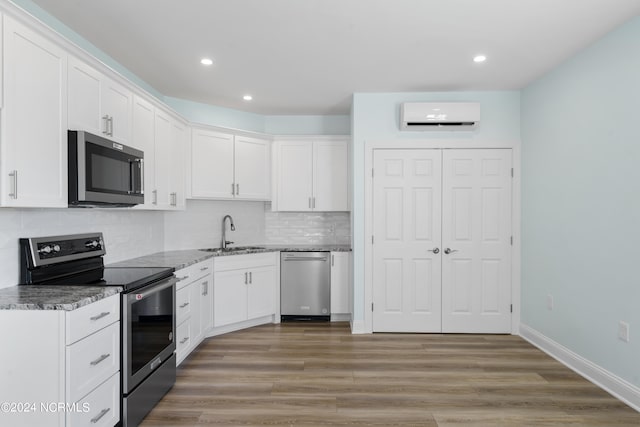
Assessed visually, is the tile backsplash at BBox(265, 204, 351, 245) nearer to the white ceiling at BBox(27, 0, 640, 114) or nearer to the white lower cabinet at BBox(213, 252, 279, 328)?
the white lower cabinet at BBox(213, 252, 279, 328)

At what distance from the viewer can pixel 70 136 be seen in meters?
2.19

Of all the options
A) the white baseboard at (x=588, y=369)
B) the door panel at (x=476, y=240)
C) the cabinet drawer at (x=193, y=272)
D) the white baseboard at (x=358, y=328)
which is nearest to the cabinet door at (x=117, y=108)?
the cabinet drawer at (x=193, y=272)

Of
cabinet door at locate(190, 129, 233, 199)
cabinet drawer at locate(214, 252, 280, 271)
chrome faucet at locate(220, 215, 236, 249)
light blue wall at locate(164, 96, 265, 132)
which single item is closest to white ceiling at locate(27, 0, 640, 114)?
light blue wall at locate(164, 96, 265, 132)

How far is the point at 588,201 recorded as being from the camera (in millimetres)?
2969

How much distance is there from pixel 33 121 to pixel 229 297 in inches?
99.3

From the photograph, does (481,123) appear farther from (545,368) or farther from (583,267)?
(545,368)

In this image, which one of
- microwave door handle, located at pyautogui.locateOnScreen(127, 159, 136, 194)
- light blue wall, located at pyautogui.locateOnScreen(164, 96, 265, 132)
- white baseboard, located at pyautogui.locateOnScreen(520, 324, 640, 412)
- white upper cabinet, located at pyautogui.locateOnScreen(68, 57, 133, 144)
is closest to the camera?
white upper cabinet, located at pyautogui.locateOnScreen(68, 57, 133, 144)

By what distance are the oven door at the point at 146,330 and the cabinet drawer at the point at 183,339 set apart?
7.6 inches

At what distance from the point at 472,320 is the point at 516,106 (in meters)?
2.33

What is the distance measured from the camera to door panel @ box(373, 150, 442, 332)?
13.3ft

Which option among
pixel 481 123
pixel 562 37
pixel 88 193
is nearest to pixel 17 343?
pixel 88 193

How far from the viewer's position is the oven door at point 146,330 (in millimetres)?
2154

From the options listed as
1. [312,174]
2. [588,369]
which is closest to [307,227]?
[312,174]

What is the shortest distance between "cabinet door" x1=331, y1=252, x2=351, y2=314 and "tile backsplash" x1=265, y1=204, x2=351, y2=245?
59 centimetres
